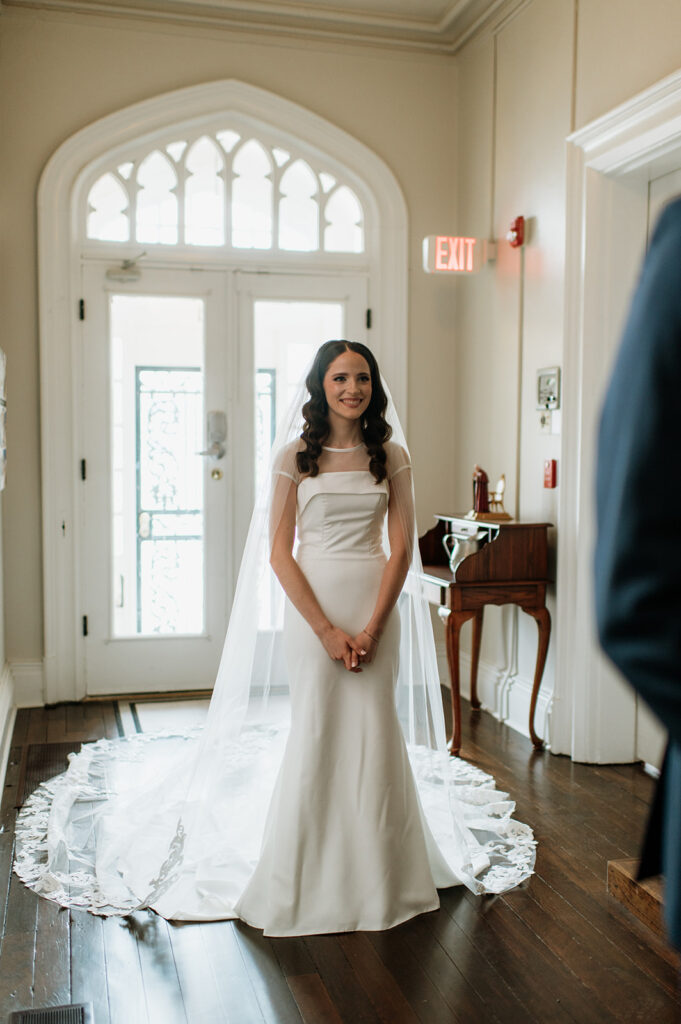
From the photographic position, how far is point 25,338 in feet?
18.0

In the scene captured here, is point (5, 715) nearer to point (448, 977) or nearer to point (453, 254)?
point (448, 977)

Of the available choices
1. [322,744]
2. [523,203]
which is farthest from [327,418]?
[523,203]

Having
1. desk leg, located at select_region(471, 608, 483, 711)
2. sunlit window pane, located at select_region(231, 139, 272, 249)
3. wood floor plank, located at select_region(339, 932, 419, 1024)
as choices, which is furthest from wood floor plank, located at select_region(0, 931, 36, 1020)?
sunlit window pane, located at select_region(231, 139, 272, 249)

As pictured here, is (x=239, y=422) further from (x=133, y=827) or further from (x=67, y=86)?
(x=133, y=827)

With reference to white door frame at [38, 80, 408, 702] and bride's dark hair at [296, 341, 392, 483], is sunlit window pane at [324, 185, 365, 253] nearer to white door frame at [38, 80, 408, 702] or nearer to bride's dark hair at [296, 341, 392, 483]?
white door frame at [38, 80, 408, 702]

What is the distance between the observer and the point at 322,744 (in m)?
2.98

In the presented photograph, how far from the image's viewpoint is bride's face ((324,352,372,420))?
122 inches

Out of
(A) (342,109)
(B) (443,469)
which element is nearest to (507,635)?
(B) (443,469)

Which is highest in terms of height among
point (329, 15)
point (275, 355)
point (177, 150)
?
point (329, 15)

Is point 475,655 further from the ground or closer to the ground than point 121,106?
closer to the ground

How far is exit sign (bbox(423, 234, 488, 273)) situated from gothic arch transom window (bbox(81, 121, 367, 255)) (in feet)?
2.51

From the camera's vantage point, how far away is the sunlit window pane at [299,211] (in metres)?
5.92

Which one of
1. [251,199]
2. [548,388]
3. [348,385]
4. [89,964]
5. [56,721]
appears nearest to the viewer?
[89,964]

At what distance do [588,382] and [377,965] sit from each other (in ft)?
9.28
